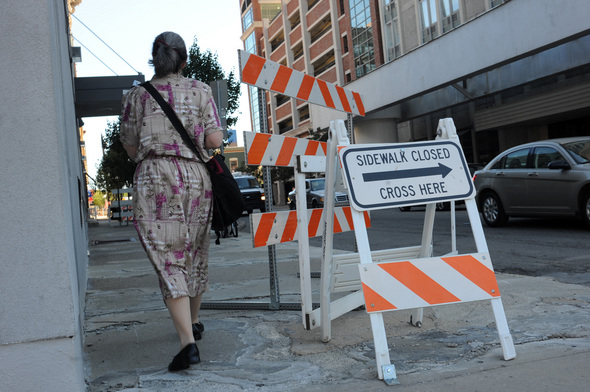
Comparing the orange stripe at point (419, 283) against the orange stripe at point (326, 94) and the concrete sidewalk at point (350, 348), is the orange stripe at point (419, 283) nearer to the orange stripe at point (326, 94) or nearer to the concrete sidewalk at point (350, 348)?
the concrete sidewalk at point (350, 348)

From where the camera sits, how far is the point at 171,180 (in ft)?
11.6

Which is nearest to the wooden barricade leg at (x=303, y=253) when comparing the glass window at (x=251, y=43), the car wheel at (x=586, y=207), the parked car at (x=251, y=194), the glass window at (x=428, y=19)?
the car wheel at (x=586, y=207)

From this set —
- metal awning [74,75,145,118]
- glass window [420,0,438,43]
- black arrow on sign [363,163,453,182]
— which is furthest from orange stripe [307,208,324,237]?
glass window [420,0,438,43]

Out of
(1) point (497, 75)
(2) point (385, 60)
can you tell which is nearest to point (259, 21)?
(2) point (385, 60)

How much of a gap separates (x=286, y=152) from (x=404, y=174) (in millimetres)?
1317

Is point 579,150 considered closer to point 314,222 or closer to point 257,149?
point 314,222

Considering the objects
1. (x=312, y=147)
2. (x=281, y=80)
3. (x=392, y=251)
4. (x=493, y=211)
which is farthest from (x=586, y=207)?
(x=281, y=80)

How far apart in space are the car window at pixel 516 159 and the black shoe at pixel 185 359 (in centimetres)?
912

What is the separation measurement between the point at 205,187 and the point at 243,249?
7314mm

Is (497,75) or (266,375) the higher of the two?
(497,75)

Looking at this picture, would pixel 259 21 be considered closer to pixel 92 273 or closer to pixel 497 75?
pixel 497 75

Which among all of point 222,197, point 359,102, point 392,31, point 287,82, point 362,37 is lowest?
point 222,197

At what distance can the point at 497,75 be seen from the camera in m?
24.2

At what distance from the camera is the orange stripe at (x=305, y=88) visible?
4.71 m
